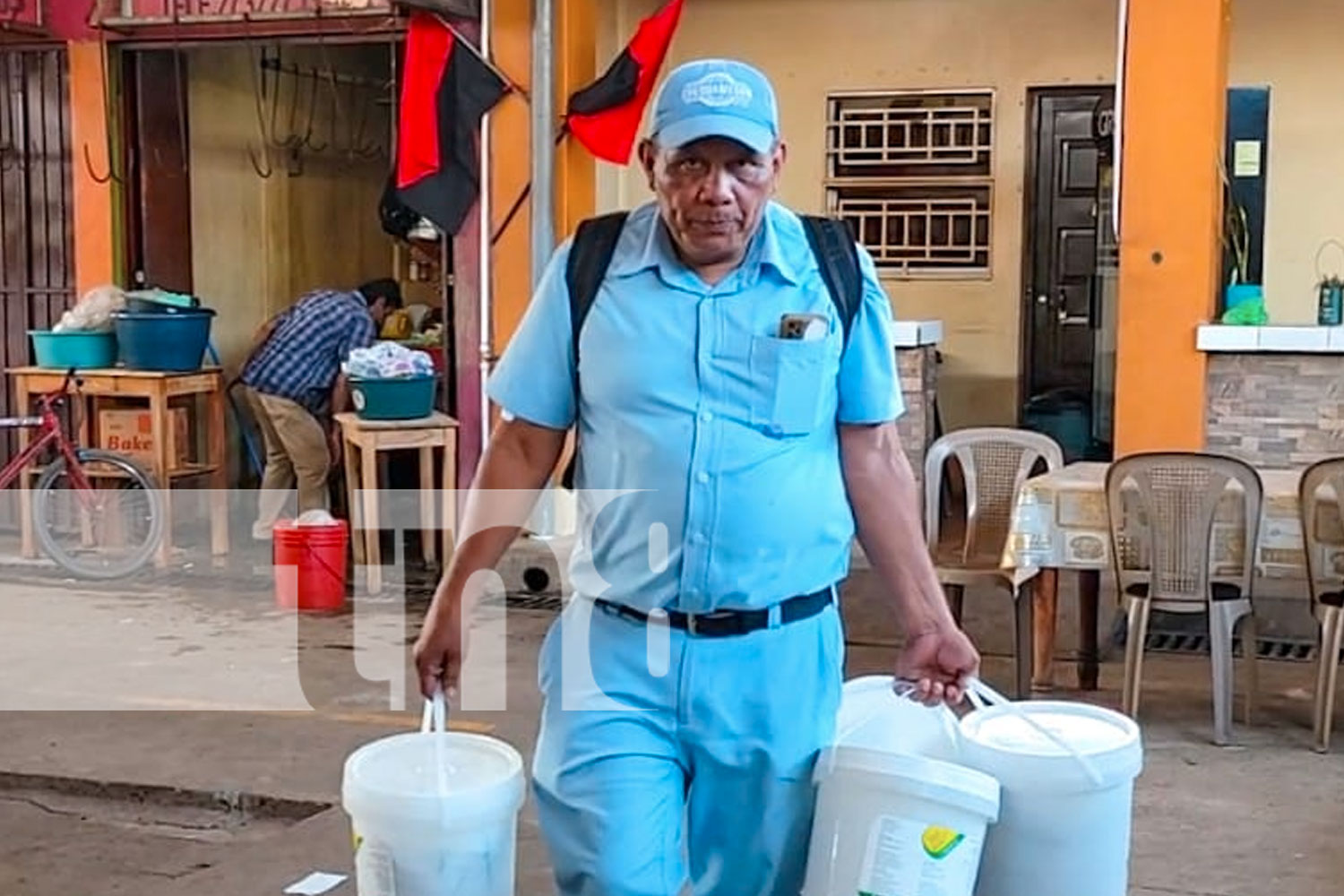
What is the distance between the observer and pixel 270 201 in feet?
32.3

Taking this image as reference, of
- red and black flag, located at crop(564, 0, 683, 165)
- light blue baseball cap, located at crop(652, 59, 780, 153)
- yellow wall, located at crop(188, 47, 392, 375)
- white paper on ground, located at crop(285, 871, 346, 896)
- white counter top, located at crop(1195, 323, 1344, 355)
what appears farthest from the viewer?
yellow wall, located at crop(188, 47, 392, 375)

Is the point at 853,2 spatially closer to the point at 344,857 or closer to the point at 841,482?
the point at 344,857

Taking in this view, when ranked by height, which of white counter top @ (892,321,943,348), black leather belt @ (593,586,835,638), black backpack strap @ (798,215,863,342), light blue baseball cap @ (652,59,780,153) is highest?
light blue baseball cap @ (652,59,780,153)

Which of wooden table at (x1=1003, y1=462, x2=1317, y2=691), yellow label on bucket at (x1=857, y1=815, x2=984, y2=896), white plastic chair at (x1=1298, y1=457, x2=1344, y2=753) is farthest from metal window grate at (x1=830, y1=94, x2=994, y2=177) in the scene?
yellow label on bucket at (x1=857, y1=815, x2=984, y2=896)

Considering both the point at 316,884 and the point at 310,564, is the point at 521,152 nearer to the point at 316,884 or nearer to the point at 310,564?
the point at 310,564

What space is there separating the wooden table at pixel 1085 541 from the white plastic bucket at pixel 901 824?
115 inches

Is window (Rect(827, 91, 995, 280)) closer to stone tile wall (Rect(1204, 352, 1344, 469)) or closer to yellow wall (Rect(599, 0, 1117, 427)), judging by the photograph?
yellow wall (Rect(599, 0, 1117, 427))

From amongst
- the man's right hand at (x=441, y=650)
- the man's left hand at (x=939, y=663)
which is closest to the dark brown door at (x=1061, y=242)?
the man's left hand at (x=939, y=663)

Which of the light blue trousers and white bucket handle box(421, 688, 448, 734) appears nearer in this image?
the light blue trousers

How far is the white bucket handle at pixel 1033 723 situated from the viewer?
8.31 ft

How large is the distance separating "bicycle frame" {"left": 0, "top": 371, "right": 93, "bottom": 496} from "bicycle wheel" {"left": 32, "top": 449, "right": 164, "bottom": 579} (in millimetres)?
31

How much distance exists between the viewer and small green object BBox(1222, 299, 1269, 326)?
6.66 m

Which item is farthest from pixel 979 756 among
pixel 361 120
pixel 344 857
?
pixel 361 120

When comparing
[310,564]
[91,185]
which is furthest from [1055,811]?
[91,185]
